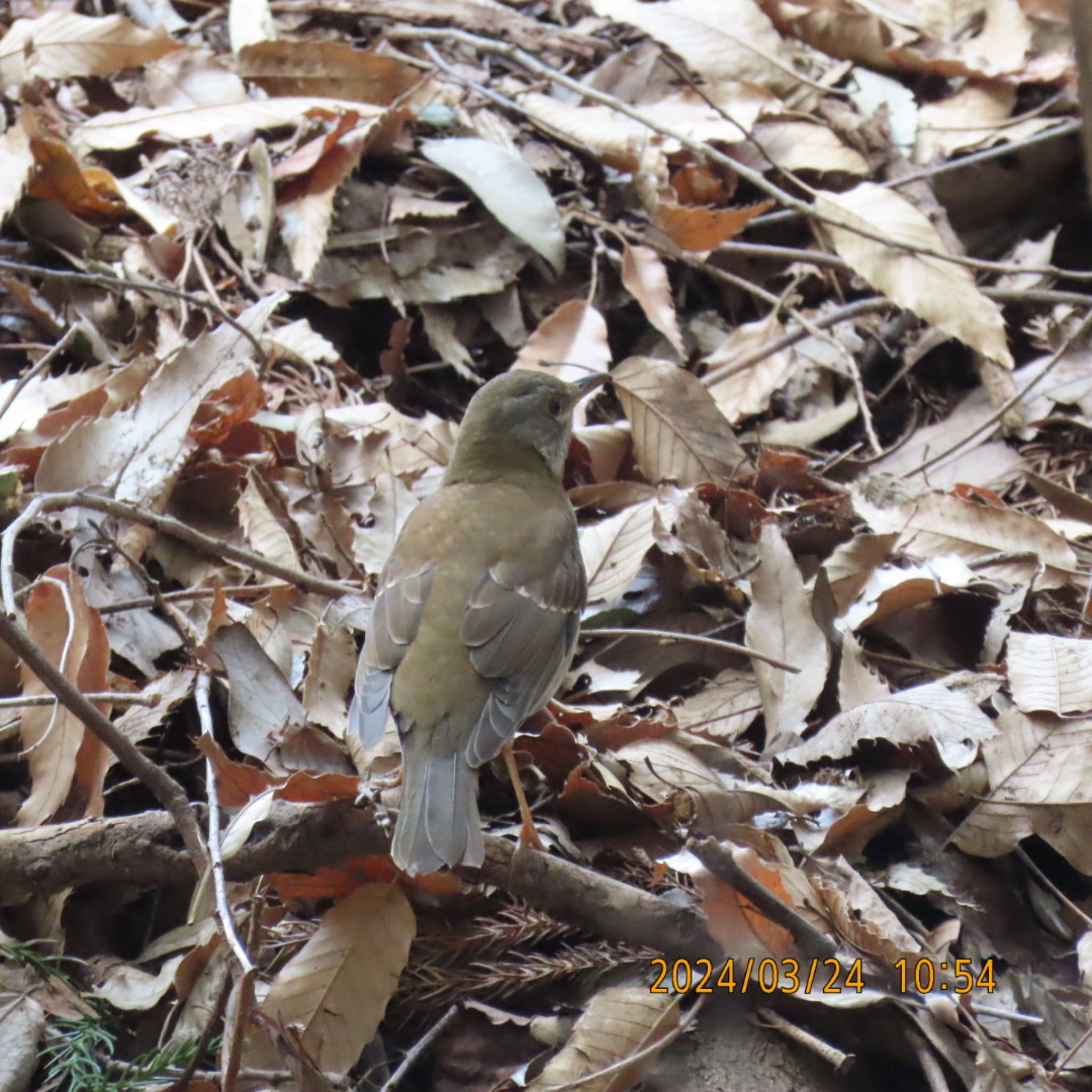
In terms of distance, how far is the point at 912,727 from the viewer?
3320 millimetres

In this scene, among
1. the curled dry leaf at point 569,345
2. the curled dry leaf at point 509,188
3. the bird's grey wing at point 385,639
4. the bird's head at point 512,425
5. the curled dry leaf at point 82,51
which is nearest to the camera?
the bird's grey wing at point 385,639

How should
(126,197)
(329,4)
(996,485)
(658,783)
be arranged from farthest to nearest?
(329,4) < (126,197) < (996,485) < (658,783)

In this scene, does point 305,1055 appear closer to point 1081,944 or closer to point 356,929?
point 356,929

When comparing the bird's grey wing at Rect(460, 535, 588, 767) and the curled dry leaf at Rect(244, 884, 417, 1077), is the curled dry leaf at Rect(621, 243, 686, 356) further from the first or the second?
the curled dry leaf at Rect(244, 884, 417, 1077)

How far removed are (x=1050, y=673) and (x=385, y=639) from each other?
5.96 ft

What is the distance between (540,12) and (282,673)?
4477mm

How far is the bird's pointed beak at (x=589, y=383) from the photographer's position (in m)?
4.30

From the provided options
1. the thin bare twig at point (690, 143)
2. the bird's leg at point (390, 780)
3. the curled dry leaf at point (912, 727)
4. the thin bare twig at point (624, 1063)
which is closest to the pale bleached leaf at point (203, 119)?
the thin bare twig at point (690, 143)

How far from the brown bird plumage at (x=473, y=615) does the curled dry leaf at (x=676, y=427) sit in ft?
1.04

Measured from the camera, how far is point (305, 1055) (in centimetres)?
247

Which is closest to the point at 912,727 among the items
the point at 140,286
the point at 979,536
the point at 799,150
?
the point at 979,536

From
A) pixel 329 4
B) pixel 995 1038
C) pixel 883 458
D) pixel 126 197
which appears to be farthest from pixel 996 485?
pixel 329 4

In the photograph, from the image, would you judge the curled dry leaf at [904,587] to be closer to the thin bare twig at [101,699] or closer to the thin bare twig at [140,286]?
the thin bare twig at [101,699]
